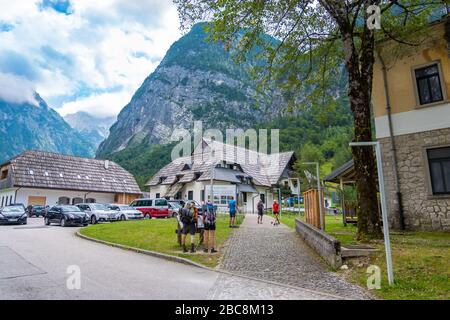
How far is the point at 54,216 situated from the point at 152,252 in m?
16.9

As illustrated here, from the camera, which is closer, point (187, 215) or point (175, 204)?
point (187, 215)

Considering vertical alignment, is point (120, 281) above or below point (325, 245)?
below

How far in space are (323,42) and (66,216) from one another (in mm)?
20945

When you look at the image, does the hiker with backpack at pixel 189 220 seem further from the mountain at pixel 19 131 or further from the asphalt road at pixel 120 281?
the mountain at pixel 19 131

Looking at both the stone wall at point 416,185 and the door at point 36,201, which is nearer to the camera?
the stone wall at point 416,185

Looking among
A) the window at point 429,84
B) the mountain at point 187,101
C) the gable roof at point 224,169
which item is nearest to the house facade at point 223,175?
the gable roof at point 224,169

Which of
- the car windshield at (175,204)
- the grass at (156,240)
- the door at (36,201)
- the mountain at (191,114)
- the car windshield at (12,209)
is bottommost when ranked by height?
the grass at (156,240)

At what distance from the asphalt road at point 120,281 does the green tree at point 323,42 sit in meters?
5.44

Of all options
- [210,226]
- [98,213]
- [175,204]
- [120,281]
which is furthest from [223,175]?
[120,281]

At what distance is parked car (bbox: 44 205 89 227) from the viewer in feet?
76.9

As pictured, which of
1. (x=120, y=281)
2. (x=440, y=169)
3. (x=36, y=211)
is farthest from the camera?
(x=36, y=211)

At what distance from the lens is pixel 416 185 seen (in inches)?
557

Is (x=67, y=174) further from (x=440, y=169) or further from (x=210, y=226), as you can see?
(x=440, y=169)

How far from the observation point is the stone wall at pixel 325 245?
844cm
